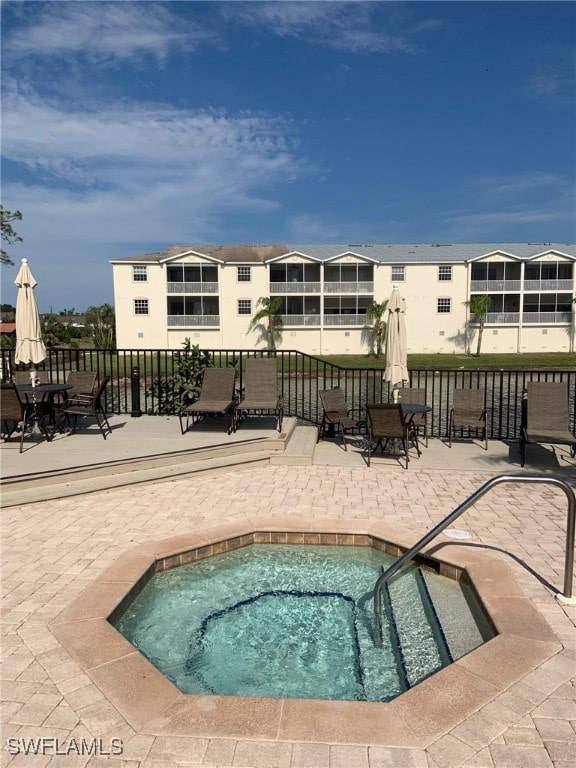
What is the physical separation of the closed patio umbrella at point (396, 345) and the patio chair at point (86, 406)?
188 inches

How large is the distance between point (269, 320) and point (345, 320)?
629 cm

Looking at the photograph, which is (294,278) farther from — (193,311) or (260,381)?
(260,381)

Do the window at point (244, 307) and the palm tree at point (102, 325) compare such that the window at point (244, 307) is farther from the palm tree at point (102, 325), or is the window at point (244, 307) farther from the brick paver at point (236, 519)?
the brick paver at point (236, 519)

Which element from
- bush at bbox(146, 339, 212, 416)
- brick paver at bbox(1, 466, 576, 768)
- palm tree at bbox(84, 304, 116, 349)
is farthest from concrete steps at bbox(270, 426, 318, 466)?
palm tree at bbox(84, 304, 116, 349)

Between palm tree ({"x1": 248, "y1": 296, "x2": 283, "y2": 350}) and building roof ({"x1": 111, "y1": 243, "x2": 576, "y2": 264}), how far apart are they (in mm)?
3662

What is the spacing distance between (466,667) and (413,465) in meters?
5.30

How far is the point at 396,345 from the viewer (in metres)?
9.33

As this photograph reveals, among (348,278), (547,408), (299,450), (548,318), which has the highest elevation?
(348,278)

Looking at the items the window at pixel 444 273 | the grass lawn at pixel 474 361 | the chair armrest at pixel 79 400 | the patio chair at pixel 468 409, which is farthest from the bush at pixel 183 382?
the window at pixel 444 273

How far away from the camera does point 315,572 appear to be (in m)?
5.04

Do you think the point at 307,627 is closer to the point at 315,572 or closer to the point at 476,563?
the point at 315,572

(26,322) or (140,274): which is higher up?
(140,274)

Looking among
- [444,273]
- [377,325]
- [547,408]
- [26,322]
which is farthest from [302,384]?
[444,273]

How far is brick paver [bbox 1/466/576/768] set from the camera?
2572 mm
